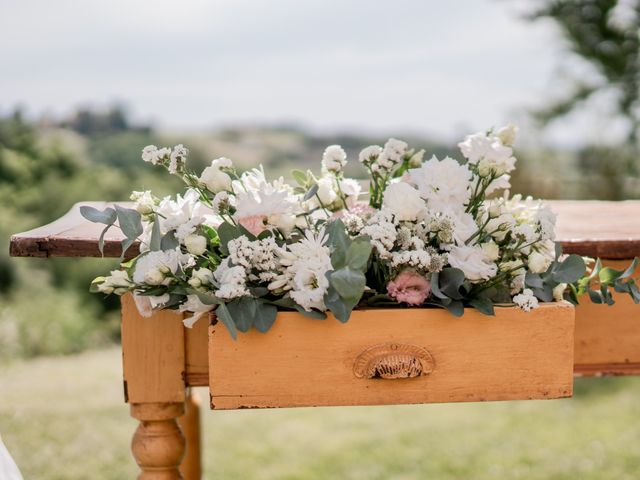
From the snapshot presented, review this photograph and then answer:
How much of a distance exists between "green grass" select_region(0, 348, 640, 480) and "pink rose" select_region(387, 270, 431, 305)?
5.91 ft

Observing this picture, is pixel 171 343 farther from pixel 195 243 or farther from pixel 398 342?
pixel 398 342

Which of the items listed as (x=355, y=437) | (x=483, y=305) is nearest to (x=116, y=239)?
(x=483, y=305)

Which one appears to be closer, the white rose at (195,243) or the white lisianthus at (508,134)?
the white rose at (195,243)

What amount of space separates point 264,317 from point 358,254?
17 cm

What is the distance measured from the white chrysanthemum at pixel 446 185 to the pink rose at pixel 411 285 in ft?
0.39

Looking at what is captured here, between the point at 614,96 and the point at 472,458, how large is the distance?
4.17m

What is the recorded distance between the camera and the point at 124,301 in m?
1.30

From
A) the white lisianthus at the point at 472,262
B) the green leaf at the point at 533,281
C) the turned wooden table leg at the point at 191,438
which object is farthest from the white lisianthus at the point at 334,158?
the turned wooden table leg at the point at 191,438

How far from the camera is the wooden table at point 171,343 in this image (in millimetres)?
1337

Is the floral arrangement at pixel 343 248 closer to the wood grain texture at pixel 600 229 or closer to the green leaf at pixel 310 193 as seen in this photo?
the green leaf at pixel 310 193

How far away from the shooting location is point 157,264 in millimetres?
1117

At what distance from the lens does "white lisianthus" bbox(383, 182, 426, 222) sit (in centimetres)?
117

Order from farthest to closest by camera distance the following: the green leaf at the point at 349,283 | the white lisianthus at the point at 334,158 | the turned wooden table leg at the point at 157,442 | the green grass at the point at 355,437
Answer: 1. the green grass at the point at 355,437
2. the turned wooden table leg at the point at 157,442
3. the white lisianthus at the point at 334,158
4. the green leaf at the point at 349,283

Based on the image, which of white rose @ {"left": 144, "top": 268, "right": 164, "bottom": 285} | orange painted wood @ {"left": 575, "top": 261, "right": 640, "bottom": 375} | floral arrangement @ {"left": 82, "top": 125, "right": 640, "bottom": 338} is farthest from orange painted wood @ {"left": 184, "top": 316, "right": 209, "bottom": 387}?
orange painted wood @ {"left": 575, "top": 261, "right": 640, "bottom": 375}
